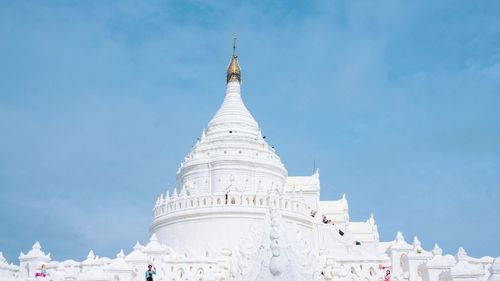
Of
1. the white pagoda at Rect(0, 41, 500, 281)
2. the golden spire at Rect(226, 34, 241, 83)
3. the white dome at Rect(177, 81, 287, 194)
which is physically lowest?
the white pagoda at Rect(0, 41, 500, 281)

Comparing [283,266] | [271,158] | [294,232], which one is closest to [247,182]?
[271,158]

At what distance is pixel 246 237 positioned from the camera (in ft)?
105

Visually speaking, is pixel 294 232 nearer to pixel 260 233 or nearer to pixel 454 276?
pixel 260 233

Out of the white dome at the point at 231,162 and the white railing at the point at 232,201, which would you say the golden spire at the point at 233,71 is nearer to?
the white dome at the point at 231,162

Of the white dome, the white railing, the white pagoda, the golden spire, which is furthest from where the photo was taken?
the golden spire

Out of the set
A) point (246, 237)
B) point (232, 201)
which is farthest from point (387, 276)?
point (232, 201)

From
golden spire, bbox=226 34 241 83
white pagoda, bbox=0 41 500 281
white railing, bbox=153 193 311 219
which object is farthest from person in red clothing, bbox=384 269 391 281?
golden spire, bbox=226 34 241 83

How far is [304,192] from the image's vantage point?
172 ft

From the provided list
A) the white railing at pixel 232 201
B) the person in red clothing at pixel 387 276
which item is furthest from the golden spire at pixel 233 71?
the person in red clothing at pixel 387 276

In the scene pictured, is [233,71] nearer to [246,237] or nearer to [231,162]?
[231,162]

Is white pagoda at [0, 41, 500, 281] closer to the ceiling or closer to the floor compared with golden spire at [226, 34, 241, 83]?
closer to the floor

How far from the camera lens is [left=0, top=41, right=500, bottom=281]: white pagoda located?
27.8m

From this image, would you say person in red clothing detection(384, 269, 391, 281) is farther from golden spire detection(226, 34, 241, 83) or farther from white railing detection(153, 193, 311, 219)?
golden spire detection(226, 34, 241, 83)

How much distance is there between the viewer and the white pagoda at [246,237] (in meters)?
27.8
